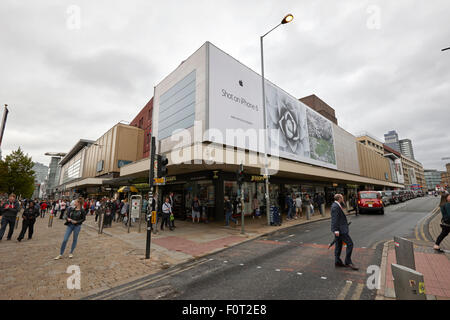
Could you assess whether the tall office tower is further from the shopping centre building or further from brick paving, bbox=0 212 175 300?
brick paving, bbox=0 212 175 300

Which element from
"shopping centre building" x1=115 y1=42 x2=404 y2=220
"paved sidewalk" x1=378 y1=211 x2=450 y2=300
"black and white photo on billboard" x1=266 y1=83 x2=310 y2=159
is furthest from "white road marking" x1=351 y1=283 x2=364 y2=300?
"black and white photo on billboard" x1=266 y1=83 x2=310 y2=159

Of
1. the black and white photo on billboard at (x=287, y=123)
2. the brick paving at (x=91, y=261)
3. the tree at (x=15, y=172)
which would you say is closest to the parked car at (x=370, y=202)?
the black and white photo on billboard at (x=287, y=123)

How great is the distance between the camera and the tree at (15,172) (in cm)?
3100

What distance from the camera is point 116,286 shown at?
15.5ft

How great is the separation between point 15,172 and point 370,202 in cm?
4948

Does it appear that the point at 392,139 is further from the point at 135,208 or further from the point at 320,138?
the point at 135,208

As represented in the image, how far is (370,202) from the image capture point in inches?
712

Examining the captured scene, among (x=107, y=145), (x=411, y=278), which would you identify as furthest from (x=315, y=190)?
(x=107, y=145)

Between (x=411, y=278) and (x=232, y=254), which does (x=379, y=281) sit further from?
(x=232, y=254)

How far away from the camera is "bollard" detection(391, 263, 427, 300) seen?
279cm

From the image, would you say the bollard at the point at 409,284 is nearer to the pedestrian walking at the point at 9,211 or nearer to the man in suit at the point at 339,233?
the man in suit at the point at 339,233

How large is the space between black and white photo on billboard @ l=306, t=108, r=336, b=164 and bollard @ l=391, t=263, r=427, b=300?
88.5ft

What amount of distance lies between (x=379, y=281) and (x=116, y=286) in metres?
6.00
